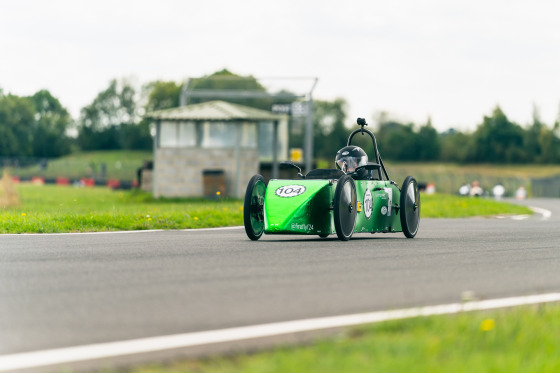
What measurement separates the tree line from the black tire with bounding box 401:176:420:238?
3510 inches

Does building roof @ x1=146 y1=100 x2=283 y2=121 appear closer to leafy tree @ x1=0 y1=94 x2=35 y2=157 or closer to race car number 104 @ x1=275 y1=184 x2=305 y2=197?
race car number 104 @ x1=275 y1=184 x2=305 y2=197

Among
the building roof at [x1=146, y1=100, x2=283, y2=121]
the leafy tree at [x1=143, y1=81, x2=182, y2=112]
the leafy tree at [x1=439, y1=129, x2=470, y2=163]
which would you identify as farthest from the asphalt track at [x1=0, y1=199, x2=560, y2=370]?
the leafy tree at [x1=143, y1=81, x2=182, y2=112]

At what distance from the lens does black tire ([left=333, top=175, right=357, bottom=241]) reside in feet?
40.6

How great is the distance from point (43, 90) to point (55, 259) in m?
150

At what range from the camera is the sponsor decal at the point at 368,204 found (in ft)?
44.5

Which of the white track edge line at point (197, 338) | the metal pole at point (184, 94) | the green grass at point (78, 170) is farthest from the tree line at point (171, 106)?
the white track edge line at point (197, 338)

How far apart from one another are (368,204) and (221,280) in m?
5.85

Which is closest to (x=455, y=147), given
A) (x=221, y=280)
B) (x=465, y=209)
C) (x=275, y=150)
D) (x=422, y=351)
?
(x=275, y=150)

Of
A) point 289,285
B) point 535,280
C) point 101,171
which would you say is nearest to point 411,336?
point 289,285

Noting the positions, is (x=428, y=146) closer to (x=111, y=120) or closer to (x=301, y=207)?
(x=111, y=120)

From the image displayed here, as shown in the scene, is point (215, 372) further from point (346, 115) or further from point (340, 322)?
point (346, 115)

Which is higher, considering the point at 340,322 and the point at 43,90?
the point at 43,90

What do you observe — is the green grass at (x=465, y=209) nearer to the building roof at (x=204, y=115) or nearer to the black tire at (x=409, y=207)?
the building roof at (x=204, y=115)

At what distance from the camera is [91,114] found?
144 metres
